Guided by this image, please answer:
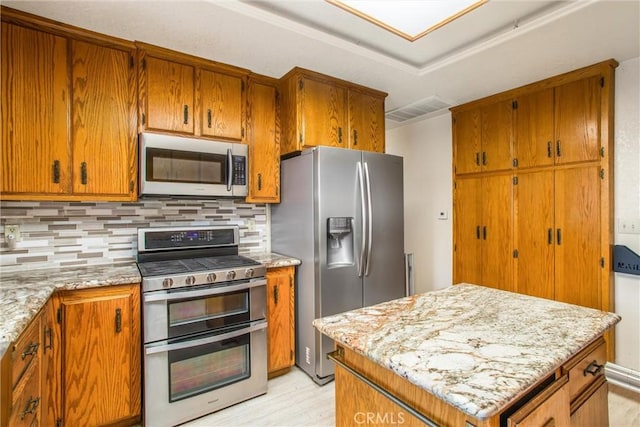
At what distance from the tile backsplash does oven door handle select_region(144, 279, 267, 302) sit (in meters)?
0.70

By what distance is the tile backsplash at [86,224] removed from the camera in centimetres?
207

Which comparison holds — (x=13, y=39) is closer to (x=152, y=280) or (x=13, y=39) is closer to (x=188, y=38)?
(x=188, y=38)

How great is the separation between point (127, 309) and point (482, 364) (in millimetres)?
1865

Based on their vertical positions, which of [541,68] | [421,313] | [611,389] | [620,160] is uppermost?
[541,68]

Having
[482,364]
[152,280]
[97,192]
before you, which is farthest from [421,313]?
[97,192]

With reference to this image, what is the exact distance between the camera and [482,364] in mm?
895

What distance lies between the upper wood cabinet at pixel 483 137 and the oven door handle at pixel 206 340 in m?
2.62

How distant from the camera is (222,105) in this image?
2.52 meters

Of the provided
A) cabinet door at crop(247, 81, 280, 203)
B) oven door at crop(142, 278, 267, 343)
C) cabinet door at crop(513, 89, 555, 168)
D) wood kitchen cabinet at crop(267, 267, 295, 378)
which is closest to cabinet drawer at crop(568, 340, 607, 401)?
oven door at crop(142, 278, 267, 343)

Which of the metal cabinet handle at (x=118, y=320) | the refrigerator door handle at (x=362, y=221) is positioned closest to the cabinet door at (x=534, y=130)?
the refrigerator door handle at (x=362, y=221)

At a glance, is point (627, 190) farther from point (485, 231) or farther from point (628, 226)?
point (485, 231)

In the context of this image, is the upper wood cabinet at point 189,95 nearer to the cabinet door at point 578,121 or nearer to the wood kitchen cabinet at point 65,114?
the wood kitchen cabinet at point 65,114

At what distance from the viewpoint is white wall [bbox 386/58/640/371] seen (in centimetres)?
244

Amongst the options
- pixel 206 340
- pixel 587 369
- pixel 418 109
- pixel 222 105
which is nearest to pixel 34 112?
pixel 222 105
